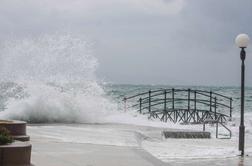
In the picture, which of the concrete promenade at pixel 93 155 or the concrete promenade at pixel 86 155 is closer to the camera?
the concrete promenade at pixel 86 155

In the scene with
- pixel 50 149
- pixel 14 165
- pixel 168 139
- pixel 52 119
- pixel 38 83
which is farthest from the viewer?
pixel 38 83

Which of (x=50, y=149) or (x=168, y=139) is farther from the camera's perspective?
(x=168, y=139)

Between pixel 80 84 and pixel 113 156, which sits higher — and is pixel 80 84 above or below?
above

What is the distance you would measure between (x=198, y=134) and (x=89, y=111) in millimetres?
6077

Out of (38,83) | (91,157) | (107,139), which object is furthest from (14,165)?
(38,83)

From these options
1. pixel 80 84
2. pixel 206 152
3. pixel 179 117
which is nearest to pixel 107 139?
pixel 206 152

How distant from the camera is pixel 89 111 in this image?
23.5 metres

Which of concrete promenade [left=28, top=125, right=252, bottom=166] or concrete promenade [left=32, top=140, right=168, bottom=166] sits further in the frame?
concrete promenade [left=28, top=125, right=252, bottom=166]

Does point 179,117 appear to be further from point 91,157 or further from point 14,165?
point 14,165

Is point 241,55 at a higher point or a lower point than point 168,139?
higher

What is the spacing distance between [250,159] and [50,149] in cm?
483

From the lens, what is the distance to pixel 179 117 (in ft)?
101

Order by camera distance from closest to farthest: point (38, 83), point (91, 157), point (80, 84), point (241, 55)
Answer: point (91, 157), point (241, 55), point (38, 83), point (80, 84)

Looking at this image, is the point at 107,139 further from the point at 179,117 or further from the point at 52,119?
the point at 179,117
